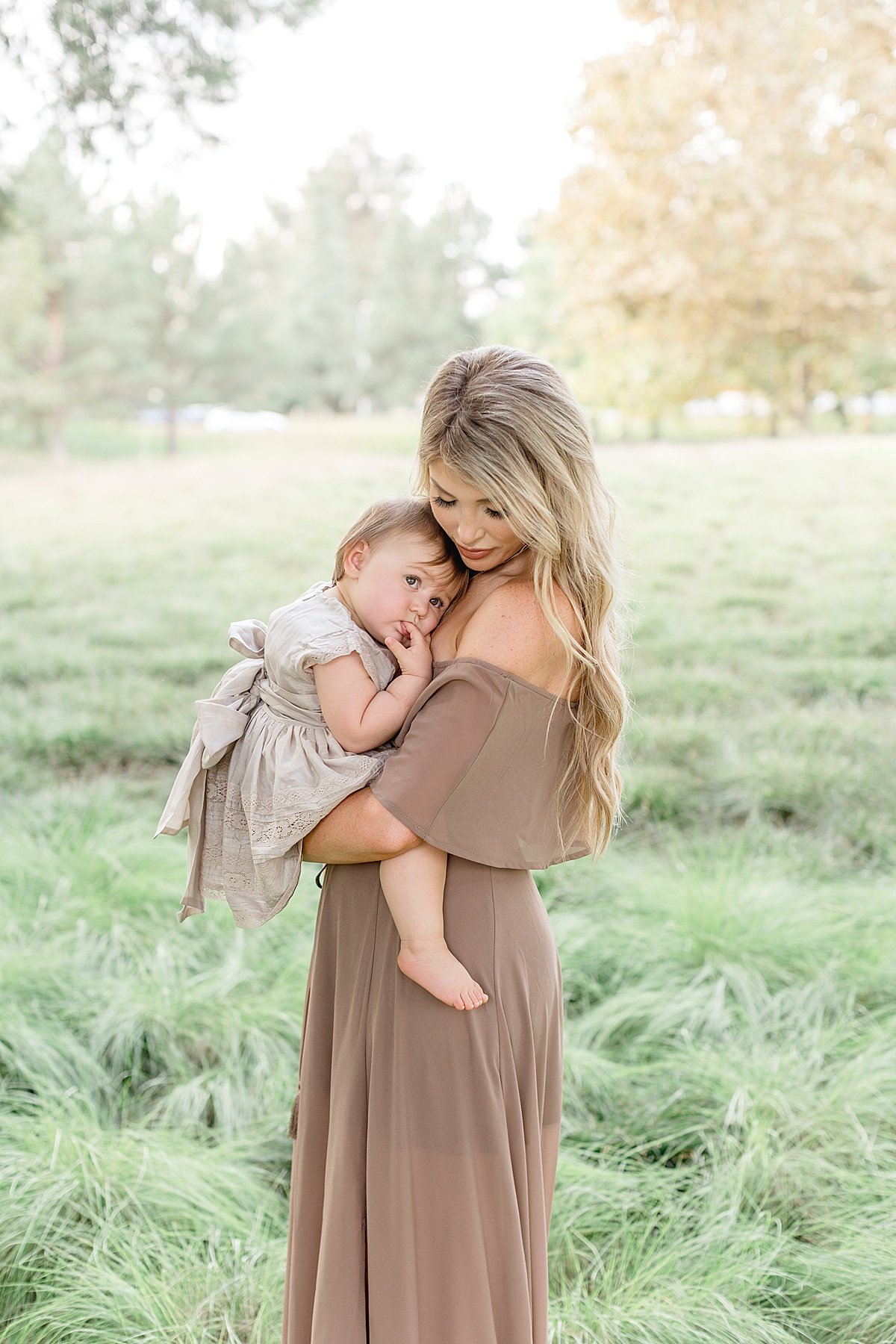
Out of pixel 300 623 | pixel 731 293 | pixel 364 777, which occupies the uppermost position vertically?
pixel 731 293

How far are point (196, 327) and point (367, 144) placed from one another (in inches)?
140

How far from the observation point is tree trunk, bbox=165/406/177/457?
624 inches

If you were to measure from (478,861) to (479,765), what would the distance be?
138mm

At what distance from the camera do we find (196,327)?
16.3m

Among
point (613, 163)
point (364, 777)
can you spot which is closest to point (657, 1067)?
point (364, 777)

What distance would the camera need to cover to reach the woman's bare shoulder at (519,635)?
4.99 feet

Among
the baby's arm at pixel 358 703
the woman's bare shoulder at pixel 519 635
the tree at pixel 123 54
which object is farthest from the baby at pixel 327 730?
the tree at pixel 123 54

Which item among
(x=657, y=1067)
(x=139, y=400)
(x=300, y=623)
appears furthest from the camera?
(x=139, y=400)

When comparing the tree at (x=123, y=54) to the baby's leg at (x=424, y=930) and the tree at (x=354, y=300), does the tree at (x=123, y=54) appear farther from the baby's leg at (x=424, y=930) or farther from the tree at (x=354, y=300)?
the tree at (x=354, y=300)

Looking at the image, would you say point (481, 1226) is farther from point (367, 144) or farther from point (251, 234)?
point (251, 234)

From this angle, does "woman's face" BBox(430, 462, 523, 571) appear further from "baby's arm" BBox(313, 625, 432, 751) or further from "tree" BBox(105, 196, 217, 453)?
"tree" BBox(105, 196, 217, 453)

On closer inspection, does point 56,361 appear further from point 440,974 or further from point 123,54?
point 440,974

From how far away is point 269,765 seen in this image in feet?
5.25

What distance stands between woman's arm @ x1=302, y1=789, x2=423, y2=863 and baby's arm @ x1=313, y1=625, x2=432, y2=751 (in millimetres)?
79
